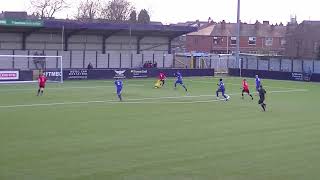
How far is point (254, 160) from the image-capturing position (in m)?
16.5

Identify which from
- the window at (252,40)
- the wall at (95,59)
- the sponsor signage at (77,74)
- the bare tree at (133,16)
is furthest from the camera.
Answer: the window at (252,40)

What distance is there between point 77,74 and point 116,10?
44.3 m

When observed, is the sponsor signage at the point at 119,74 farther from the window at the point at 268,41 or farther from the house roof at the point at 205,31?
the window at the point at 268,41

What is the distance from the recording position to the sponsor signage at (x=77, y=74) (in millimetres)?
58844

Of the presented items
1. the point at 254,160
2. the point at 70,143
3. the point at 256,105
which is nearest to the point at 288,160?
the point at 254,160

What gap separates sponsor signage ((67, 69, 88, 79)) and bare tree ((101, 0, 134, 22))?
41.1m

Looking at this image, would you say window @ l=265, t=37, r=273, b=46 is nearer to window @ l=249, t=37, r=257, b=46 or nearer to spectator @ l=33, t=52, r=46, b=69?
window @ l=249, t=37, r=257, b=46

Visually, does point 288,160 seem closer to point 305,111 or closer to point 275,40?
point 305,111

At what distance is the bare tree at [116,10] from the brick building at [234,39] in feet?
46.1

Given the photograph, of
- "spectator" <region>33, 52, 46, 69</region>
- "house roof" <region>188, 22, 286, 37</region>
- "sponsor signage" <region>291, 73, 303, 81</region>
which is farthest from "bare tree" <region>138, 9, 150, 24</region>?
"sponsor signage" <region>291, 73, 303, 81</region>

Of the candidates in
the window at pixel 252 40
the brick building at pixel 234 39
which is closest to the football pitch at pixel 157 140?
the brick building at pixel 234 39

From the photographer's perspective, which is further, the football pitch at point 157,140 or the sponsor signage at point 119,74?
the sponsor signage at point 119,74

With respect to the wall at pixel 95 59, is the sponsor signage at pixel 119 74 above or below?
below

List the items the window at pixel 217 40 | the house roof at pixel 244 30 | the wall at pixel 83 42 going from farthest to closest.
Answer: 1. the house roof at pixel 244 30
2. the window at pixel 217 40
3. the wall at pixel 83 42
